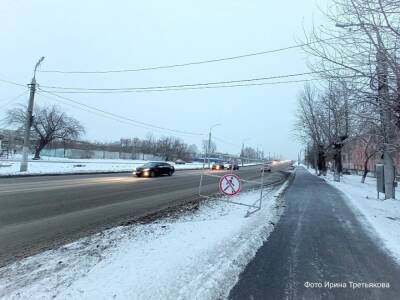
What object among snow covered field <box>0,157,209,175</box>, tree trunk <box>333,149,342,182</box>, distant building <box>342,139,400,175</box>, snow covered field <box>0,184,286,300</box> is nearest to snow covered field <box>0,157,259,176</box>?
snow covered field <box>0,157,209,175</box>

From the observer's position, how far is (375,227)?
10.1 m

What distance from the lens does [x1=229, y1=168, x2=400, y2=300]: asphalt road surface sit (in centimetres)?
500

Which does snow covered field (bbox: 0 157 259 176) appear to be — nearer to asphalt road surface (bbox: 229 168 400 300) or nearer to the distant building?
asphalt road surface (bbox: 229 168 400 300)

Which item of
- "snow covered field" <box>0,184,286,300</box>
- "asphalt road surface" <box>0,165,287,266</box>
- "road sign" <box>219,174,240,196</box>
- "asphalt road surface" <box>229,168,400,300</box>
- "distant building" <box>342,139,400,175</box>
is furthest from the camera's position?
"distant building" <box>342,139,400,175</box>

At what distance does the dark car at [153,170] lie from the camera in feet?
108

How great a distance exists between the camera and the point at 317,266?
6.24m

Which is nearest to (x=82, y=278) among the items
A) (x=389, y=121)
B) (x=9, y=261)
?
(x=9, y=261)

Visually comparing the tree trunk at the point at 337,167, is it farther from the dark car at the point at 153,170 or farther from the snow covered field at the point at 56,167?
the snow covered field at the point at 56,167

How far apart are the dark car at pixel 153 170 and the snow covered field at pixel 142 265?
24.0m

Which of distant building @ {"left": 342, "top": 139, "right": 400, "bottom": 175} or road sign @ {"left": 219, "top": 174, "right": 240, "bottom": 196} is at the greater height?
distant building @ {"left": 342, "top": 139, "right": 400, "bottom": 175}

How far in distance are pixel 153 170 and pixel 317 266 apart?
93.2 ft

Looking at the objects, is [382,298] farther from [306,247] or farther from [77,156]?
[77,156]

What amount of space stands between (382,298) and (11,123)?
263 feet

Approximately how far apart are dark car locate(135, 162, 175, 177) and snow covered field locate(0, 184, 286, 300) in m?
24.0
